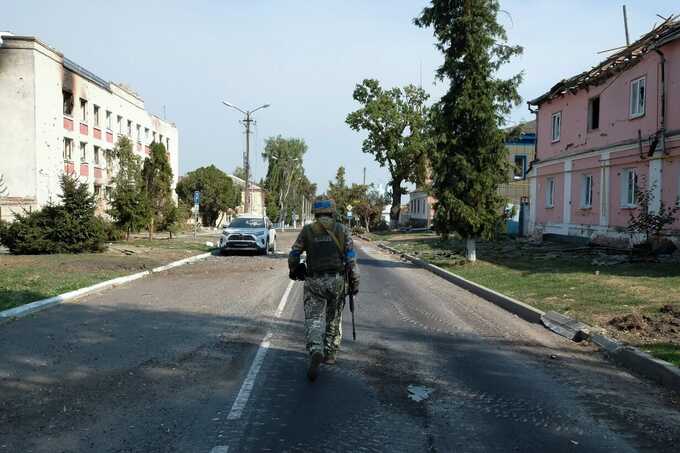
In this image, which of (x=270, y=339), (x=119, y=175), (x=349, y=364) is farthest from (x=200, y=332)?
(x=119, y=175)

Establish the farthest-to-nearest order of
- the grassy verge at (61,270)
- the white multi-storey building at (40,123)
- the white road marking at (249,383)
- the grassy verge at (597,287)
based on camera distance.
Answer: the white multi-storey building at (40,123) < the grassy verge at (61,270) < the grassy verge at (597,287) < the white road marking at (249,383)

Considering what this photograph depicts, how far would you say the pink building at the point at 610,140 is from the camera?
1830 centimetres

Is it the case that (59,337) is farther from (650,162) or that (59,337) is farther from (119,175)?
(119,175)

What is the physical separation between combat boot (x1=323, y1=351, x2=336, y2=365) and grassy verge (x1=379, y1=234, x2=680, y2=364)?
3.73 meters

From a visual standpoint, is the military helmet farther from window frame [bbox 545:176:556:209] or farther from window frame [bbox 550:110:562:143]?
window frame [bbox 545:176:556:209]

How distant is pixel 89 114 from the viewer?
3903 cm

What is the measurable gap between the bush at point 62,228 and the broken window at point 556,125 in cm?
1909

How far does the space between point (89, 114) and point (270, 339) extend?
35.5m

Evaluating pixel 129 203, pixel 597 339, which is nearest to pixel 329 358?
pixel 597 339

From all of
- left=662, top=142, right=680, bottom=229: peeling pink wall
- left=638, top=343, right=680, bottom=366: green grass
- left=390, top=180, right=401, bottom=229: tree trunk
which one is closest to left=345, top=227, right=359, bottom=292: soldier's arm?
left=638, top=343, right=680, bottom=366: green grass

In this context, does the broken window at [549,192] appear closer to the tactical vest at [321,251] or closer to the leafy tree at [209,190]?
the tactical vest at [321,251]

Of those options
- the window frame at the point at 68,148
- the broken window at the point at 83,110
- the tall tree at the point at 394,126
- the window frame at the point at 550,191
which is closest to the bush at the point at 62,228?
the window frame at the point at 68,148

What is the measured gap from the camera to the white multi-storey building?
32.6 metres

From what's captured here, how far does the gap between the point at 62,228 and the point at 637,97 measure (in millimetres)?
19566
